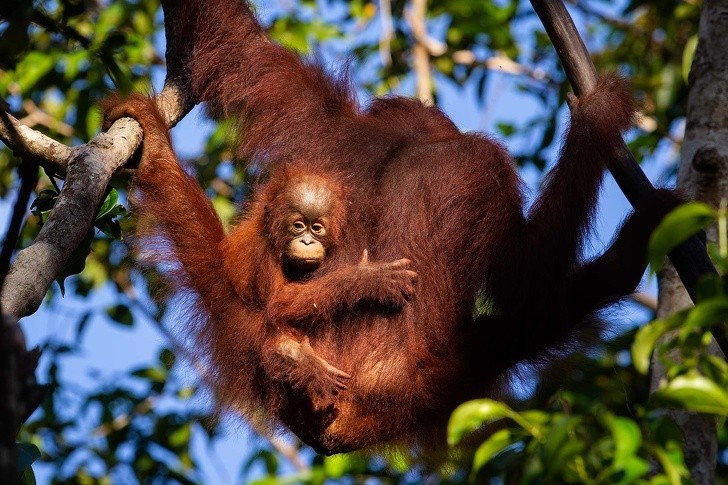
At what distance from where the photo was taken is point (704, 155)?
3.62 metres

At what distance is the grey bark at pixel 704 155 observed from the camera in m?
3.46

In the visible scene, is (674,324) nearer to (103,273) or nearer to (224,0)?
(224,0)

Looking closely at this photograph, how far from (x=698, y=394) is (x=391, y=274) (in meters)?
1.85

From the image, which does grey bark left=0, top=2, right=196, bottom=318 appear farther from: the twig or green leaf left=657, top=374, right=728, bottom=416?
the twig

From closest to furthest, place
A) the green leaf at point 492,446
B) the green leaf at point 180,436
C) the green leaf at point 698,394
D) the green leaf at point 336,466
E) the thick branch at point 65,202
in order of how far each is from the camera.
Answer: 1. the green leaf at point 698,394
2. the green leaf at point 492,446
3. the thick branch at point 65,202
4. the green leaf at point 336,466
5. the green leaf at point 180,436

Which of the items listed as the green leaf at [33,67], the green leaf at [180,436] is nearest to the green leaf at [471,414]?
the green leaf at [33,67]

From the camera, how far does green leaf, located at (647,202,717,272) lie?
2045mm

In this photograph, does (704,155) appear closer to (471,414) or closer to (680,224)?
(680,224)

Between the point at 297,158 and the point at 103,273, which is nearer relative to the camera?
the point at 297,158

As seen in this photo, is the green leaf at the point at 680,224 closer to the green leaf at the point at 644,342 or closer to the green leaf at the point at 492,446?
the green leaf at the point at 644,342

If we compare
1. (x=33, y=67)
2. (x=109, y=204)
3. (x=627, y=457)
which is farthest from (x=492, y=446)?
(x=33, y=67)

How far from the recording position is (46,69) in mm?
5602

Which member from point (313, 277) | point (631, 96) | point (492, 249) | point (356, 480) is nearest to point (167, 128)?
point (313, 277)

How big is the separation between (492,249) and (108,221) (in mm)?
1515
